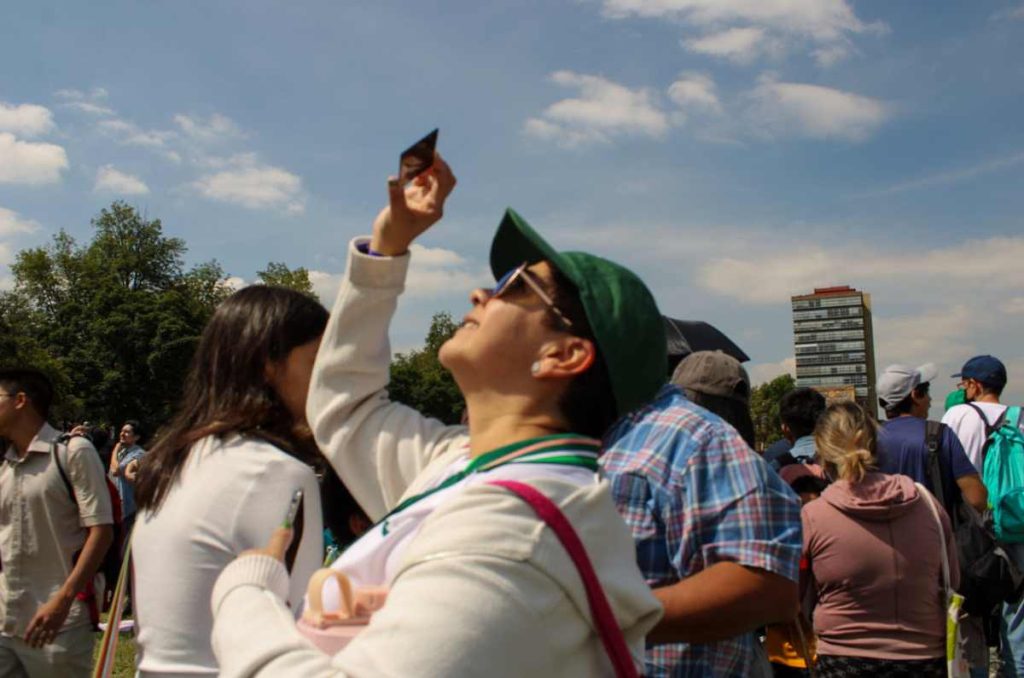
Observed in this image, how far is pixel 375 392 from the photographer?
211 cm

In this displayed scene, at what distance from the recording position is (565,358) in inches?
66.6

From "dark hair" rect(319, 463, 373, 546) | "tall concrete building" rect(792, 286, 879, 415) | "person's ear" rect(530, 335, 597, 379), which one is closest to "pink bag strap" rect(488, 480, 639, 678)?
"person's ear" rect(530, 335, 597, 379)

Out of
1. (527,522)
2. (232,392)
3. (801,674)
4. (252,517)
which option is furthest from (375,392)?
(801,674)

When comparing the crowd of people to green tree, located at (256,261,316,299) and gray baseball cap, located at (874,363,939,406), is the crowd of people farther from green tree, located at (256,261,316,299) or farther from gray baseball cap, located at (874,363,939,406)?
green tree, located at (256,261,316,299)

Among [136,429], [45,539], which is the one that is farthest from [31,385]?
[136,429]

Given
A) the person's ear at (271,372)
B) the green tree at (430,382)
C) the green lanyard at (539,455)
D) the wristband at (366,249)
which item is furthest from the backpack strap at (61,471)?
the green tree at (430,382)

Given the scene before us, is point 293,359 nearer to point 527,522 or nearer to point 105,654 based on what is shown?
point 105,654

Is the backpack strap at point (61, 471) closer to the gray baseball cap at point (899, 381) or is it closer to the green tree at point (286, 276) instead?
the gray baseball cap at point (899, 381)

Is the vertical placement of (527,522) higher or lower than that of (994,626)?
higher

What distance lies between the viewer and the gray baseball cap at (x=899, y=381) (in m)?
5.64

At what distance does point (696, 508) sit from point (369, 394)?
752mm

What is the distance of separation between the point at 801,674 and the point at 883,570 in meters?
0.62

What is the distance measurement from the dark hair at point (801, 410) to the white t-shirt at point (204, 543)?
13.3 ft

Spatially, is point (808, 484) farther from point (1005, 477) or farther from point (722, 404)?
point (722, 404)
